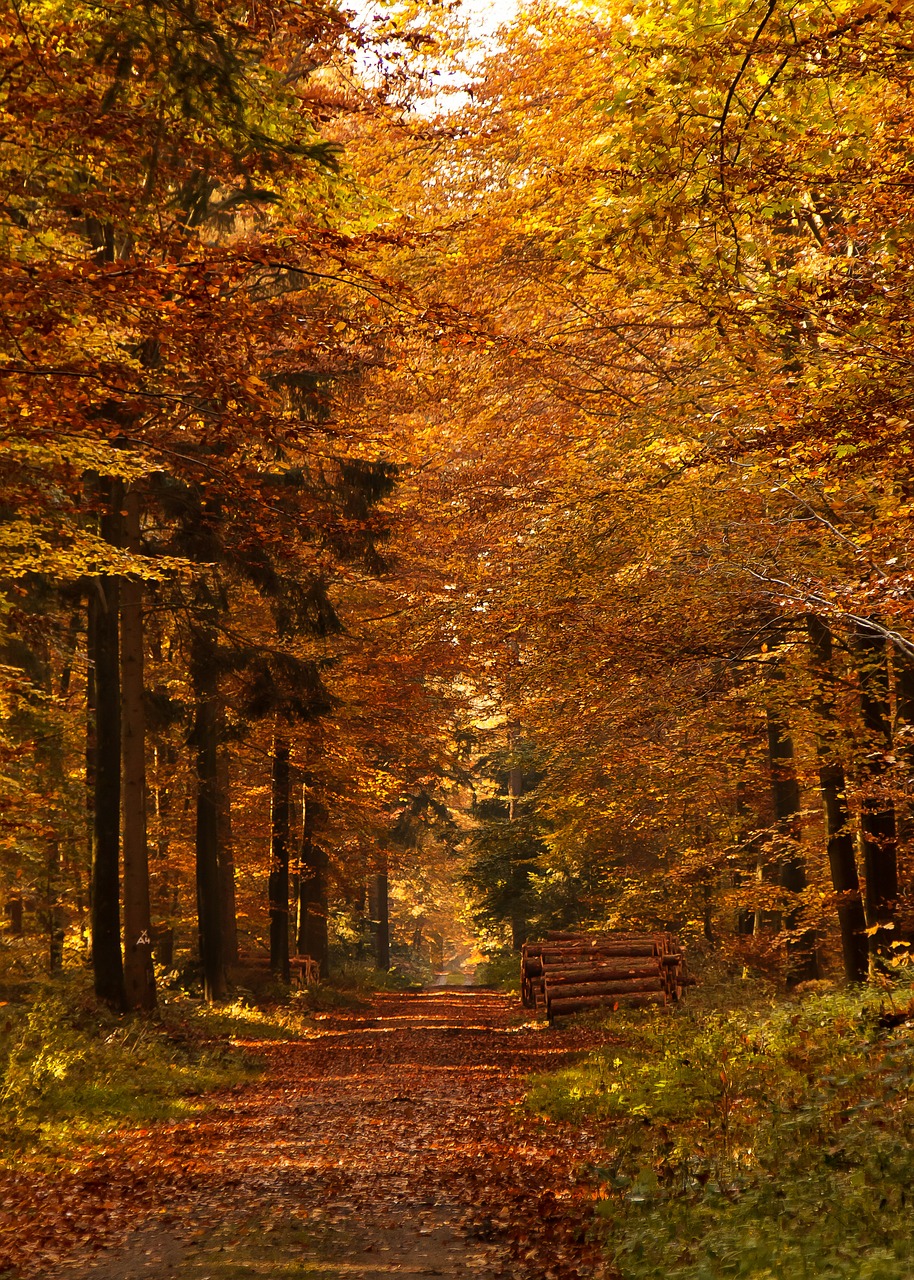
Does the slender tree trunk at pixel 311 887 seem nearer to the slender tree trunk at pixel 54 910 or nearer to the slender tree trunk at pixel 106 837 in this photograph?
the slender tree trunk at pixel 54 910

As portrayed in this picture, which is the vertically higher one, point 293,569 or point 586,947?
point 293,569

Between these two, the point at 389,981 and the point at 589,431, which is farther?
the point at 389,981

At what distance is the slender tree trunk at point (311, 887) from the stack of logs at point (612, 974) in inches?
266

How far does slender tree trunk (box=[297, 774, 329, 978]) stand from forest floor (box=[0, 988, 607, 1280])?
36.1 feet

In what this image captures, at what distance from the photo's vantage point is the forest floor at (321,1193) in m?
6.31

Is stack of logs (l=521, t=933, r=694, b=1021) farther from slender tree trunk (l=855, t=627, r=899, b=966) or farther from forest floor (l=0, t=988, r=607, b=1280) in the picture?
slender tree trunk (l=855, t=627, r=899, b=966)

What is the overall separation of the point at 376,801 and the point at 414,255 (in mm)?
13854

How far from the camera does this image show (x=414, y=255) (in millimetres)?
13922

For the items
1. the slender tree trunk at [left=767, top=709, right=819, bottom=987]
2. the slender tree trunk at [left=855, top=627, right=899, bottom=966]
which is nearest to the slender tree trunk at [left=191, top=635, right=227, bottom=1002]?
the slender tree trunk at [left=767, top=709, right=819, bottom=987]

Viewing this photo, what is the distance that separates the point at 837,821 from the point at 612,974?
6293mm

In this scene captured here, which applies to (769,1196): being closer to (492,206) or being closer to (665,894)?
(492,206)

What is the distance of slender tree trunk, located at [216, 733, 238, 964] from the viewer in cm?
2189

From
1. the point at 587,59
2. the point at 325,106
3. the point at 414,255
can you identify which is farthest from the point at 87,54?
the point at 587,59

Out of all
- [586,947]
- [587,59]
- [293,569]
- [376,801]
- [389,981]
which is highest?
[587,59]
